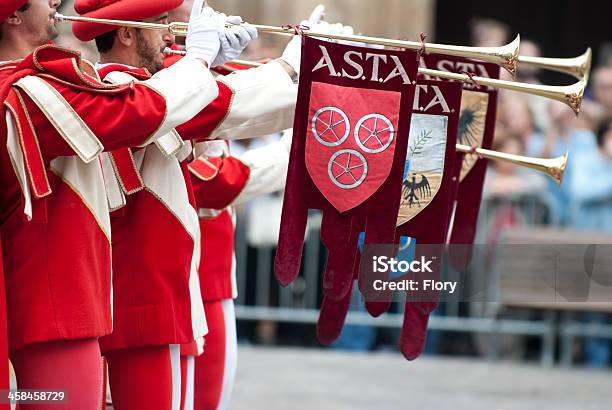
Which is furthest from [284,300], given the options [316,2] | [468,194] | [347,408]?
[468,194]

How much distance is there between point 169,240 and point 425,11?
1089 centimetres

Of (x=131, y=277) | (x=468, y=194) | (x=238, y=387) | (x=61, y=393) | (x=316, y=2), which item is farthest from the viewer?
(x=316, y=2)

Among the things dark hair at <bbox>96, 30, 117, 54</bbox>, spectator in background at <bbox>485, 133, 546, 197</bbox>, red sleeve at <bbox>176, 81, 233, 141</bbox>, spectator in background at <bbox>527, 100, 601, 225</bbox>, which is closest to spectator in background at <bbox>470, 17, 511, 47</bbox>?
spectator in background at <bbox>527, 100, 601, 225</bbox>

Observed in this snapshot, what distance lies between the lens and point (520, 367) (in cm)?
1116

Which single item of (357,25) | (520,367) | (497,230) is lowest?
(520,367)

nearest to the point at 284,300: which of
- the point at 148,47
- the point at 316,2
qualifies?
the point at 316,2

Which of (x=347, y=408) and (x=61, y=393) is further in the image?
(x=347, y=408)

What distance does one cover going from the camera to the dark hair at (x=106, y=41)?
17.3 feet

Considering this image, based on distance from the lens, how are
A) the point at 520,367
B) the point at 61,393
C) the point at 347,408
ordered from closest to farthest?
the point at 61,393 < the point at 347,408 < the point at 520,367

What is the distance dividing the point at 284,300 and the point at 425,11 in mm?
4861

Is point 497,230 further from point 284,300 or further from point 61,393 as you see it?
point 61,393

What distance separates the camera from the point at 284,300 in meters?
11.8

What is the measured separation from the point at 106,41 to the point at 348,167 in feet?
3.36

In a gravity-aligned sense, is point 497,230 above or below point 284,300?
above
